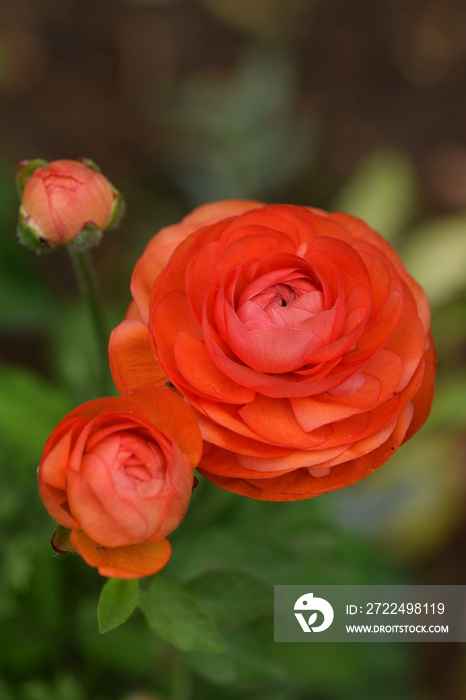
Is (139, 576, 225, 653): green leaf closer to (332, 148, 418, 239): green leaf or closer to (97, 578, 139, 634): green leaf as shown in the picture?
(97, 578, 139, 634): green leaf

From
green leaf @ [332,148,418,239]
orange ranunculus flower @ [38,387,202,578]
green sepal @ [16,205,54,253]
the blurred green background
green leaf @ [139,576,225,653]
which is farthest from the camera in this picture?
green leaf @ [332,148,418,239]

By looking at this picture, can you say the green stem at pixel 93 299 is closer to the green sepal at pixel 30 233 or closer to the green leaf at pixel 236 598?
the green sepal at pixel 30 233

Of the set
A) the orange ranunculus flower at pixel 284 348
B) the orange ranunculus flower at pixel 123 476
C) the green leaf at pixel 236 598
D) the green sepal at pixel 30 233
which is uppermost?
the green sepal at pixel 30 233

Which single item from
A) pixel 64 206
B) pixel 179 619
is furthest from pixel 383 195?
pixel 179 619

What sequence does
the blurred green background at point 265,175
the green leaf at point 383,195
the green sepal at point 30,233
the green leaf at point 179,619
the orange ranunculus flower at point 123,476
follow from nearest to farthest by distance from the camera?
the orange ranunculus flower at point 123,476, the green leaf at point 179,619, the green sepal at point 30,233, the blurred green background at point 265,175, the green leaf at point 383,195

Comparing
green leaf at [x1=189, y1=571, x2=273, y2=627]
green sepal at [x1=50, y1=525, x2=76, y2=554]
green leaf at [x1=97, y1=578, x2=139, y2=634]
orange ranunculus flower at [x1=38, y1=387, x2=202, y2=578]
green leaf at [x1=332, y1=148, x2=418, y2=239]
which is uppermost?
green leaf at [x1=332, y1=148, x2=418, y2=239]

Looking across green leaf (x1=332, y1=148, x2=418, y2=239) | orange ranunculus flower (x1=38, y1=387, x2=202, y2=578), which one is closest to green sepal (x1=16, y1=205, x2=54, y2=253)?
orange ranunculus flower (x1=38, y1=387, x2=202, y2=578)

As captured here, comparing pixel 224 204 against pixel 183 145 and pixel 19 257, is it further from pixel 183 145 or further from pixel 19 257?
pixel 183 145

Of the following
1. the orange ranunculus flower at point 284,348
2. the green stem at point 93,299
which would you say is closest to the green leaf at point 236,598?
the orange ranunculus flower at point 284,348
